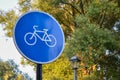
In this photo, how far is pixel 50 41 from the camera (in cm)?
309

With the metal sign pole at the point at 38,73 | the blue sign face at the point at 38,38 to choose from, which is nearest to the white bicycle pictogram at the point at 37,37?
the blue sign face at the point at 38,38

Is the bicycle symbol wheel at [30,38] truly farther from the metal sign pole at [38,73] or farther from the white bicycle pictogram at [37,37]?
the metal sign pole at [38,73]

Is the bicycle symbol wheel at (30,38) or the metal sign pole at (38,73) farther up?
the bicycle symbol wheel at (30,38)

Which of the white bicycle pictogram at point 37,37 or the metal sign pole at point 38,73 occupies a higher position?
the white bicycle pictogram at point 37,37

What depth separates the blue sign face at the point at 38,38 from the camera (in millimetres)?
3010

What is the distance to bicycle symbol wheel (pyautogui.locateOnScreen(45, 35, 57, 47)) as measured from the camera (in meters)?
3.08

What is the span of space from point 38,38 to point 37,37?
0.01 m

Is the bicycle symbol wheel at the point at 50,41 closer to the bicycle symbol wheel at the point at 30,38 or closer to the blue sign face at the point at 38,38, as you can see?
the blue sign face at the point at 38,38

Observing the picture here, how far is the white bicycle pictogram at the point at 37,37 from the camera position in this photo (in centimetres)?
301

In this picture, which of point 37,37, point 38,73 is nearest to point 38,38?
point 37,37

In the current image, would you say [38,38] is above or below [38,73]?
above

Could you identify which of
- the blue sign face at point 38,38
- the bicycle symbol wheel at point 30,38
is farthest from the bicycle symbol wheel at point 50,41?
the bicycle symbol wheel at point 30,38

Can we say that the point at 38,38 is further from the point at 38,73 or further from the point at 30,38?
the point at 38,73

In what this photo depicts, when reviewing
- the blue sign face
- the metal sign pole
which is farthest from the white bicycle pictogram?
the metal sign pole
